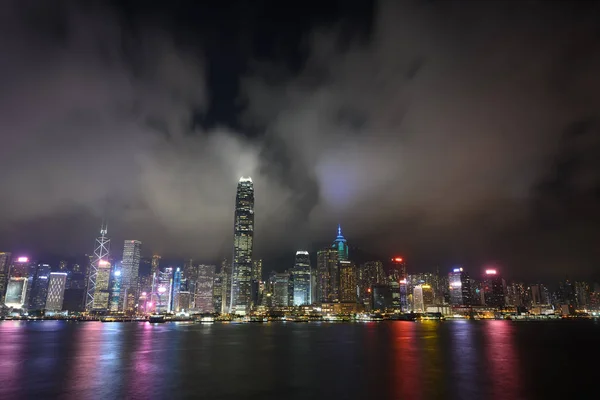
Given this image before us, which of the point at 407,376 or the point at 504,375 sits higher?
the point at 407,376

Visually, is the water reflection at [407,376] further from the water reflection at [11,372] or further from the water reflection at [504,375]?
the water reflection at [11,372]

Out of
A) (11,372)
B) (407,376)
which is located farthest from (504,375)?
(11,372)

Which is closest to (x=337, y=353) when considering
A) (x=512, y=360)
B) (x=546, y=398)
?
(x=512, y=360)

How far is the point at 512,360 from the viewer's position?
61.4 m

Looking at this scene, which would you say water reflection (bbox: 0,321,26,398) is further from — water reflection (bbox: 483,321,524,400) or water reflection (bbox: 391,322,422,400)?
water reflection (bbox: 483,321,524,400)

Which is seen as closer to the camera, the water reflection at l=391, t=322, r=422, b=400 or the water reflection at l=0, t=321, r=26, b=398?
the water reflection at l=391, t=322, r=422, b=400

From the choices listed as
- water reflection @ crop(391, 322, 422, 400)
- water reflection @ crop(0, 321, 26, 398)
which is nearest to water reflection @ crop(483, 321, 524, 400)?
water reflection @ crop(391, 322, 422, 400)

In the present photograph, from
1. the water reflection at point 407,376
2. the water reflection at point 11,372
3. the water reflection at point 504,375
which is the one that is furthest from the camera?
the water reflection at point 504,375

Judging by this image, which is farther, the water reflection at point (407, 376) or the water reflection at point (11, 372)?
the water reflection at point (11, 372)

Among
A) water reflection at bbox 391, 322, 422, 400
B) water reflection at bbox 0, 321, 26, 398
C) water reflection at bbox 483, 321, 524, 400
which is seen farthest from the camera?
water reflection at bbox 483, 321, 524, 400

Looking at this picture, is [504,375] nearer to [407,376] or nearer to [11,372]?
[407,376]

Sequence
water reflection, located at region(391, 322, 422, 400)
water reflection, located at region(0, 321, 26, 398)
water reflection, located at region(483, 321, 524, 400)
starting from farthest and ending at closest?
1. water reflection, located at region(483, 321, 524, 400)
2. water reflection, located at region(0, 321, 26, 398)
3. water reflection, located at region(391, 322, 422, 400)

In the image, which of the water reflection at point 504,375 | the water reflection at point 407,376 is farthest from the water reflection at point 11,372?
the water reflection at point 504,375

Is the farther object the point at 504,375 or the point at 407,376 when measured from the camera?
the point at 504,375
